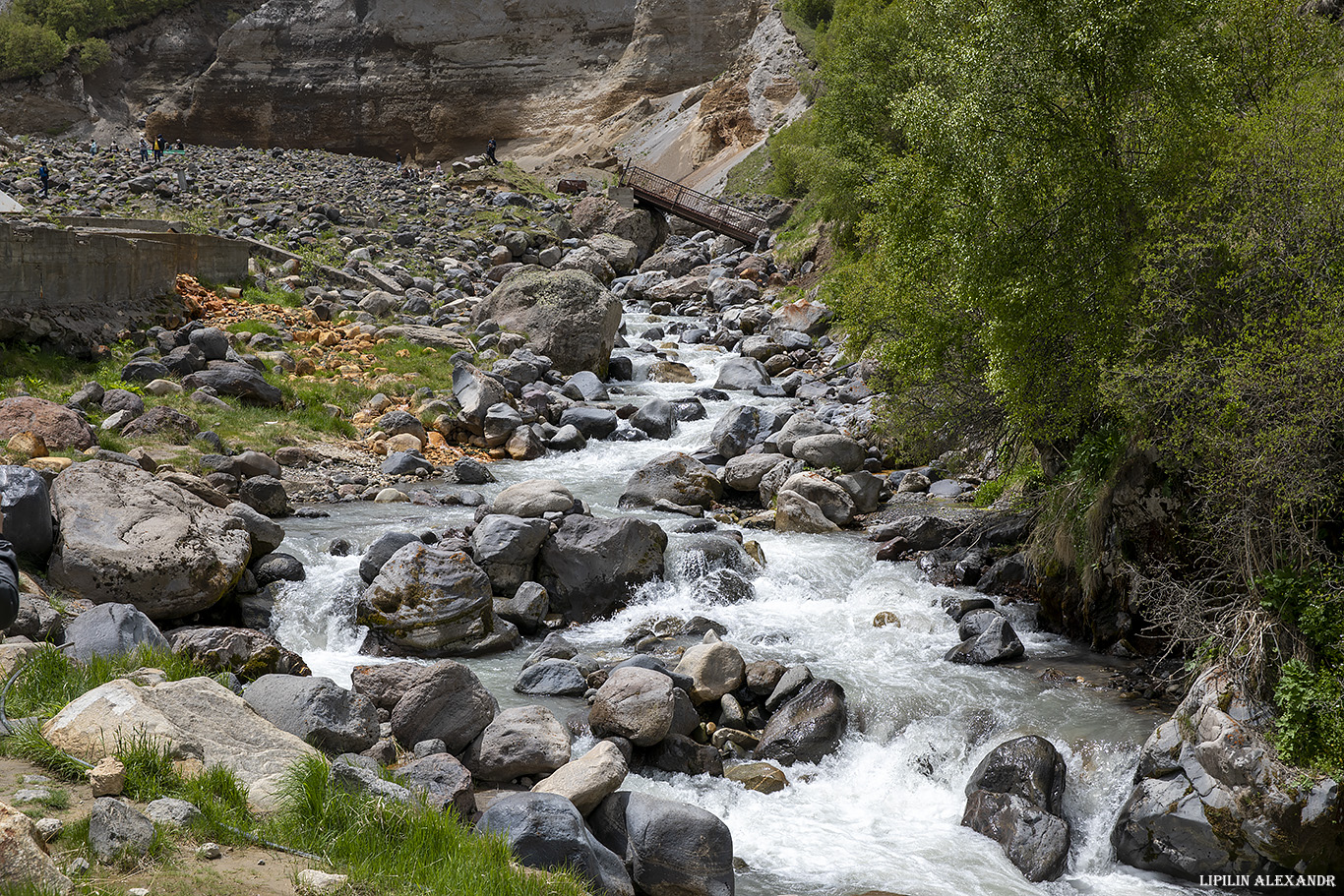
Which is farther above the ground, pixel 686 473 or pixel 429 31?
pixel 429 31

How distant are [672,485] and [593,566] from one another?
4.07 meters

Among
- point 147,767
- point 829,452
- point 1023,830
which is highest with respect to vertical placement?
point 829,452

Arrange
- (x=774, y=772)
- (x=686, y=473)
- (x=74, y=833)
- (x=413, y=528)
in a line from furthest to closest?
1. (x=686, y=473)
2. (x=413, y=528)
3. (x=774, y=772)
4. (x=74, y=833)

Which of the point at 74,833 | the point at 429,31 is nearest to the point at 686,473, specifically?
the point at 74,833

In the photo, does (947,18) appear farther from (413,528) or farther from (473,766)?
(473,766)

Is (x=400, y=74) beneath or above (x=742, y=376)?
above

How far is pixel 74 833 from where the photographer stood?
473 centimetres

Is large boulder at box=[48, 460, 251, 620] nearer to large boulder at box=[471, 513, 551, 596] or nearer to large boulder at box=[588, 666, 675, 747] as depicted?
large boulder at box=[471, 513, 551, 596]

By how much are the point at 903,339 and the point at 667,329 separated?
1595cm

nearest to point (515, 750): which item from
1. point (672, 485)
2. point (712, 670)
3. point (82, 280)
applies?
point (712, 670)

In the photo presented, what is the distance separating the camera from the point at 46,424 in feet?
42.4

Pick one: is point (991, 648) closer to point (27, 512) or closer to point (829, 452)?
point (829, 452)

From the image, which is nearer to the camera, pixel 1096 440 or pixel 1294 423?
pixel 1294 423

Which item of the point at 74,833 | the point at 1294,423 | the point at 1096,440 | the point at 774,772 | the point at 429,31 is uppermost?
the point at 429,31
